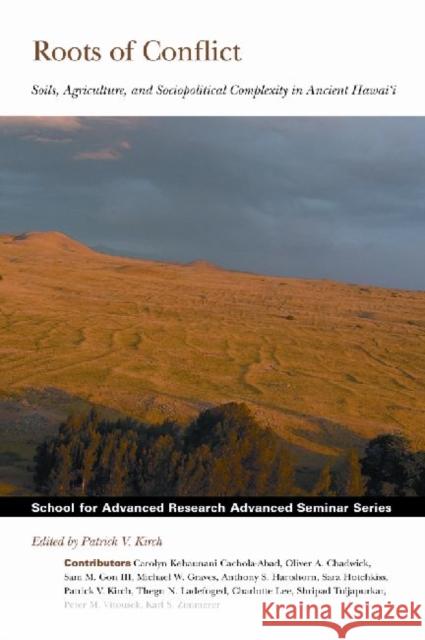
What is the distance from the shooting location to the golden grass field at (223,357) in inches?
596

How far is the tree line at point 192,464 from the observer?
7.90 meters

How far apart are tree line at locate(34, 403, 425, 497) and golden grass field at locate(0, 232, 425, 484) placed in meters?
2.90

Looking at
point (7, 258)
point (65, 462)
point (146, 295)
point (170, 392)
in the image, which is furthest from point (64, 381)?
point (7, 258)

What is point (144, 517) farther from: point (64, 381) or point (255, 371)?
point (255, 371)

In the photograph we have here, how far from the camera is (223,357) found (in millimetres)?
21750

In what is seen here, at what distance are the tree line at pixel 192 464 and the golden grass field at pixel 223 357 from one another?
2.90m

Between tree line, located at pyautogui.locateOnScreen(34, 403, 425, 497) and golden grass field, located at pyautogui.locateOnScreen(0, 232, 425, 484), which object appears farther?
golden grass field, located at pyautogui.locateOnScreen(0, 232, 425, 484)

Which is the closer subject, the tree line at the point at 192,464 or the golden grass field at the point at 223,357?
the tree line at the point at 192,464

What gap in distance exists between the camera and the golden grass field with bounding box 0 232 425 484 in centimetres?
→ 1513

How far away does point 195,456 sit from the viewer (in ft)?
26.6

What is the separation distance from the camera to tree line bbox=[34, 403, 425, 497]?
25.9 feet

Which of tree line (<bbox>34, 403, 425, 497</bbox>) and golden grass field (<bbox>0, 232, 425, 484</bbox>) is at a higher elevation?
golden grass field (<bbox>0, 232, 425, 484</bbox>)

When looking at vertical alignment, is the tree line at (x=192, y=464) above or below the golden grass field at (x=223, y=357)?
below

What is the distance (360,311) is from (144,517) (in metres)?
36.8
